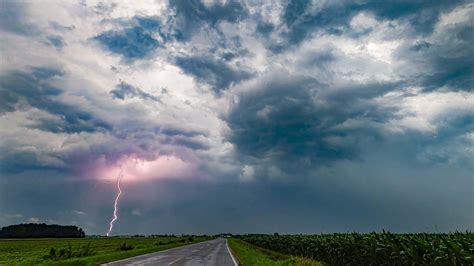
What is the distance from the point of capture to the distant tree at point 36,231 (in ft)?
560

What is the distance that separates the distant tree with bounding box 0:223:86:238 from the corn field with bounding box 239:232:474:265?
172 meters

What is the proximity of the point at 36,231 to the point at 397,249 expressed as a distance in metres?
198

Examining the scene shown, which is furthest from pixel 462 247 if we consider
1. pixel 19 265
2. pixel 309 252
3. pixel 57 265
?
pixel 309 252

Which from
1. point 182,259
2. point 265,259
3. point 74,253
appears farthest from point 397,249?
point 74,253

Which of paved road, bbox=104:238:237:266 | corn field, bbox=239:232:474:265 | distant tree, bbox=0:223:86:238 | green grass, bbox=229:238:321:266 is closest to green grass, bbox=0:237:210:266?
paved road, bbox=104:238:237:266

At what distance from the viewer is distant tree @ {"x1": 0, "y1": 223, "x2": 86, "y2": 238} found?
17062 cm

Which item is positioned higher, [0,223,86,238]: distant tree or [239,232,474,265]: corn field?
[0,223,86,238]: distant tree

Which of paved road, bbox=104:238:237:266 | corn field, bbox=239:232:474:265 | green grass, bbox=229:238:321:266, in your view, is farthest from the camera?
paved road, bbox=104:238:237:266

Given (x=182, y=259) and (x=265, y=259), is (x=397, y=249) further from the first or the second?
(x=182, y=259)

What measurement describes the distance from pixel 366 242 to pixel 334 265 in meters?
9.51

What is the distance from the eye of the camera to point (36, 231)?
183500mm

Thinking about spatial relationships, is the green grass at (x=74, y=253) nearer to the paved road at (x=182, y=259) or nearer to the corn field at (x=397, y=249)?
the paved road at (x=182, y=259)

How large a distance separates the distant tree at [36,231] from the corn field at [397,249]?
171575 mm

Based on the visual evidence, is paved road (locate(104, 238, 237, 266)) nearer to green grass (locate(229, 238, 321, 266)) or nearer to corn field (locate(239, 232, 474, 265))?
green grass (locate(229, 238, 321, 266))
